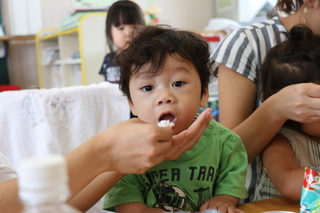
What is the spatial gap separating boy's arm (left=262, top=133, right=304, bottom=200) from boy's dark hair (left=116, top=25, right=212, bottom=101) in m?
0.24

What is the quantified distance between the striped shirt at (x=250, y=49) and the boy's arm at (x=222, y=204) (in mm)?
340

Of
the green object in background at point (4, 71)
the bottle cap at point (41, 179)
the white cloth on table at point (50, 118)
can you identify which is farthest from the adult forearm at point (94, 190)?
the green object in background at point (4, 71)

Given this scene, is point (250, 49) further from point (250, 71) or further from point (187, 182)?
point (187, 182)

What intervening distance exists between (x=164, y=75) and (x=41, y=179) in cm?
56

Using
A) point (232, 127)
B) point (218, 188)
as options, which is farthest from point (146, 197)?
point (232, 127)

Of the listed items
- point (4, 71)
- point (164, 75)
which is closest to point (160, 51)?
point (164, 75)

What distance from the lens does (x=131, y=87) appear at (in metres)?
0.83

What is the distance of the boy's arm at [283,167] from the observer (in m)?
0.82

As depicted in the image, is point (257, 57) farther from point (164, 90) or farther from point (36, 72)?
point (36, 72)

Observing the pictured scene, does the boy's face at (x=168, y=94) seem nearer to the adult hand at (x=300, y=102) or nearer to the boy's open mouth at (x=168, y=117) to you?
the boy's open mouth at (x=168, y=117)

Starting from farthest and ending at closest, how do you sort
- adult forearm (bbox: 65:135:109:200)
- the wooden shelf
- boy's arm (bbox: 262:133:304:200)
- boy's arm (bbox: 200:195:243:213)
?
1. the wooden shelf
2. boy's arm (bbox: 262:133:304:200)
3. boy's arm (bbox: 200:195:243:213)
4. adult forearm (bbox: 65:135:109:200)

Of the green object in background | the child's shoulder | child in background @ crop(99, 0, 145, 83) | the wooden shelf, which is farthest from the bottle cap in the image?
the green object in background

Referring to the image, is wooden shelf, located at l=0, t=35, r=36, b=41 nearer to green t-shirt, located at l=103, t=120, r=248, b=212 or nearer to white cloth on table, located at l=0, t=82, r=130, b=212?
white cloth on table, located at l=0, t=82, r=130, b=212

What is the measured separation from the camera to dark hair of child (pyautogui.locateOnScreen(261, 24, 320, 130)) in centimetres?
95
